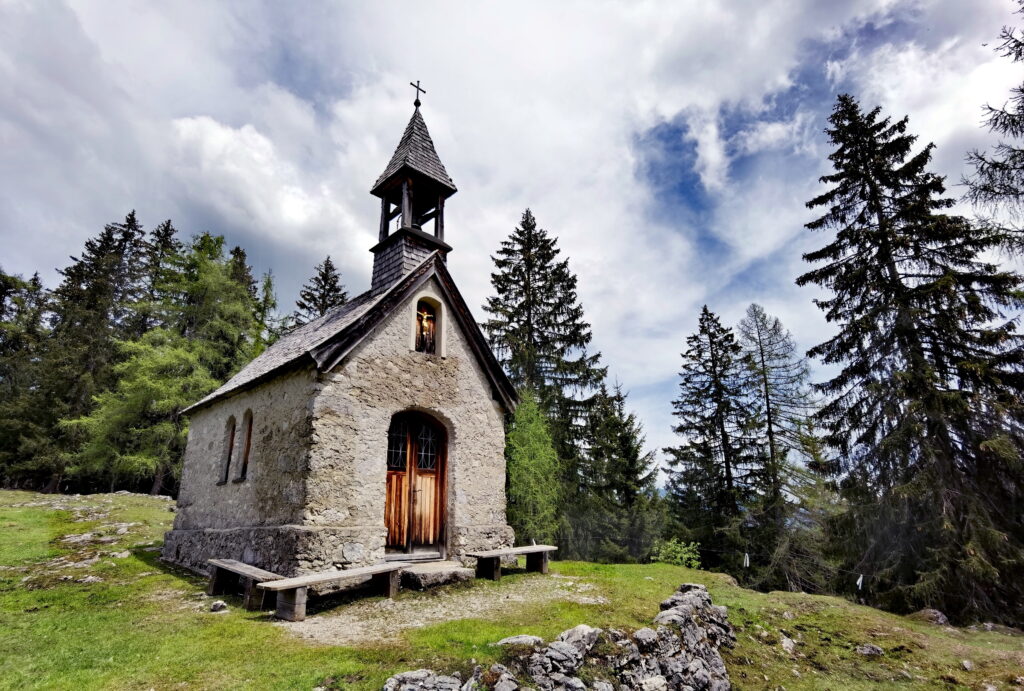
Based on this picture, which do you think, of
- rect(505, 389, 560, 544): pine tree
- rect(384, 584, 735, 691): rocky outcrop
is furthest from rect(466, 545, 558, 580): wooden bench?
rect(505, 389, 560, 544): pine tree

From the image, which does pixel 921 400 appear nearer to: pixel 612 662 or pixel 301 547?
pixel 612 662

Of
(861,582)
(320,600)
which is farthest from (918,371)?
(320,600)

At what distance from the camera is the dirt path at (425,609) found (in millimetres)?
7238

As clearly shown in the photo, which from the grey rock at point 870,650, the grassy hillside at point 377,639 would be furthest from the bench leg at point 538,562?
the grey rock at point 870,650

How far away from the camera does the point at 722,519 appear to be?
22.4m

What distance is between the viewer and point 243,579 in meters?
9.73

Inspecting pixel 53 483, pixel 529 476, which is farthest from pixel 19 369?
pixel 529 476

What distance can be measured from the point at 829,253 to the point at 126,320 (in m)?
39.7

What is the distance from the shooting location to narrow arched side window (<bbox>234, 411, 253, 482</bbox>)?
12.4m

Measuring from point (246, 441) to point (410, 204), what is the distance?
810 cm

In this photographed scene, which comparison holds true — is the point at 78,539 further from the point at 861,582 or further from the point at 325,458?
the point at 861,582

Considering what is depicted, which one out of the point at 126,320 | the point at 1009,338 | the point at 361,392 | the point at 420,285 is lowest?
the point at 361,392

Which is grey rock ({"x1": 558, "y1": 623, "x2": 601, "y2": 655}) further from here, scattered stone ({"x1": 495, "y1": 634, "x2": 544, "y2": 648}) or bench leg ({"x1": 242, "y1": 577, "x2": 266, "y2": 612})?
bench leg ({"x1": 242, "y1": 577, "x2": 266, "y2": 612})

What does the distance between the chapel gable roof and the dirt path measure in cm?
463
